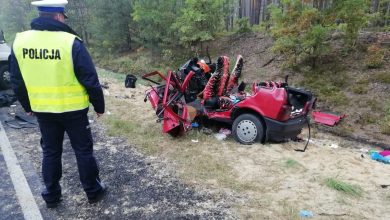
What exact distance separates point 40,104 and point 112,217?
143 cm

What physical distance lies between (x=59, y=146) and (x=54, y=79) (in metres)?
0.82

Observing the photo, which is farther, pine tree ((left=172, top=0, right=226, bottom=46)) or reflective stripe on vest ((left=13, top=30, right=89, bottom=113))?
pine tree ((left=172, top=0, right=226, bottom=46))

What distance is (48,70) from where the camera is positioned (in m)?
3.54

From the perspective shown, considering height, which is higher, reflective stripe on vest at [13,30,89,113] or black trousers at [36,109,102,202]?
reflective stripe on vest at [13,30,89,113]

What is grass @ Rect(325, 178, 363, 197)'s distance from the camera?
440 centimetres

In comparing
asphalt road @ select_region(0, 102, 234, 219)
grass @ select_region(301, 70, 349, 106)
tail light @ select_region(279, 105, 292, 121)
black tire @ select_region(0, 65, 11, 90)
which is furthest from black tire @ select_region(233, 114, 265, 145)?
black tire @ select_region(0, 65, 11, 90)

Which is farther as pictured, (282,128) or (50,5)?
(282,128)

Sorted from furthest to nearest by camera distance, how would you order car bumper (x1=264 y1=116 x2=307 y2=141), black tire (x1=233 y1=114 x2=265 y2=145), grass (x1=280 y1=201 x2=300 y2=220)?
black tire (x1=233 y1=114 x2=265 y2=145) < car bumper (x1=264 y1=116 x2=307 y2=141) < grass (x1=280 y1=201 x2=300 y2=220)

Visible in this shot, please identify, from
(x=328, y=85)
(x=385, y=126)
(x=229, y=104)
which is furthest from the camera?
(x=328, y=85)

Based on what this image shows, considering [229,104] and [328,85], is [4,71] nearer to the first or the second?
[229,104]

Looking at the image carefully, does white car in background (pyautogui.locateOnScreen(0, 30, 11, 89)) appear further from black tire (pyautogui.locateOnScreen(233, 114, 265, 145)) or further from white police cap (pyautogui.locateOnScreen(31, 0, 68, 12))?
white police cap (pyautogui.locateOnScreen(31, 0, 68, 12))

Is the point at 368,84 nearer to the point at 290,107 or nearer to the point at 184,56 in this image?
the point at 290,107

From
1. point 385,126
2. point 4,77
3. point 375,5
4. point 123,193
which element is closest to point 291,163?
point 123,193

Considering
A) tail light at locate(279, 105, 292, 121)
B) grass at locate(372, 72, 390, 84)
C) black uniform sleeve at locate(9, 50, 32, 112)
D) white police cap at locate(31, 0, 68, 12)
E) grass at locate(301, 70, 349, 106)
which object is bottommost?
grass at locate(301, 70, 349, 106)
